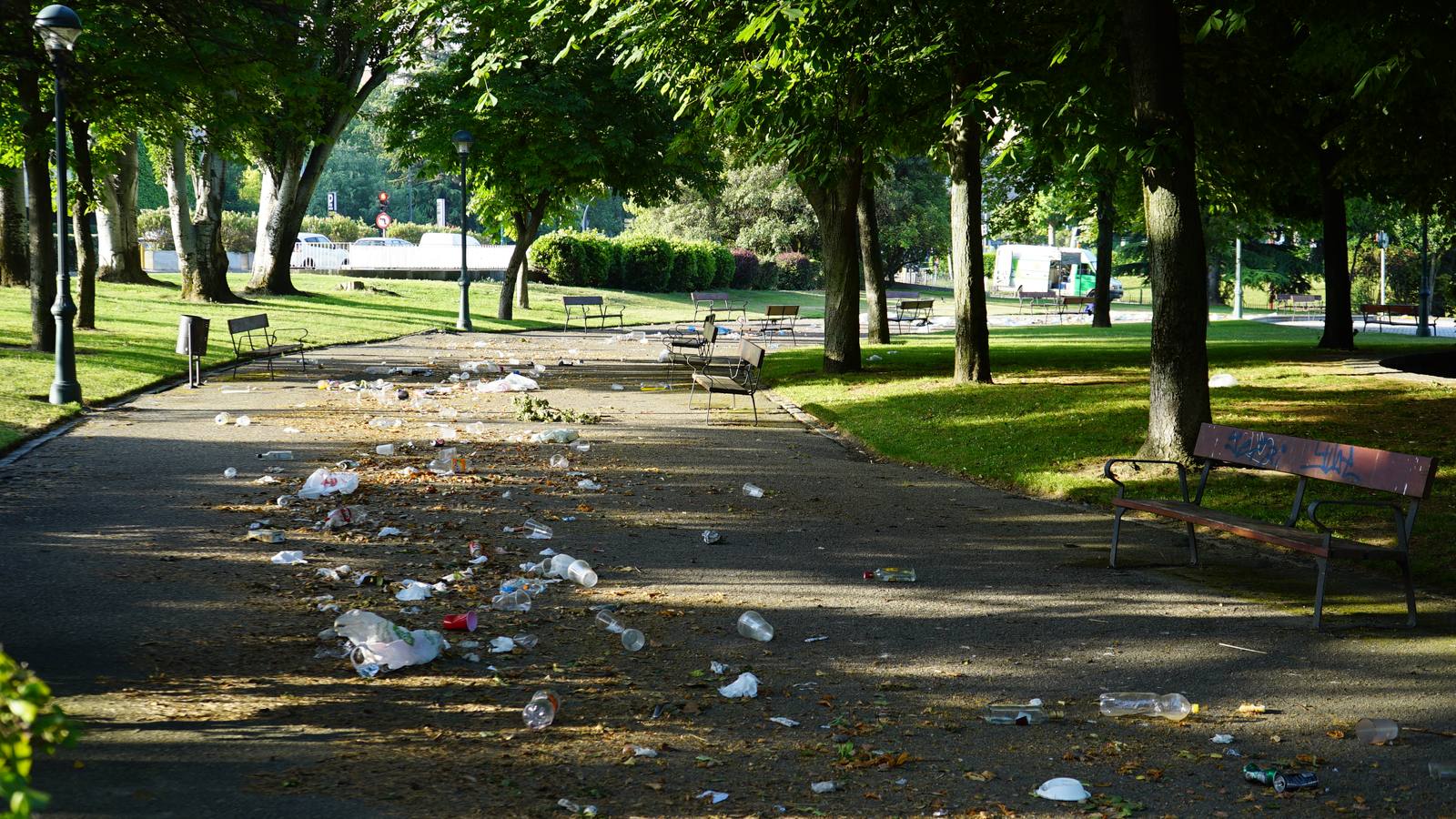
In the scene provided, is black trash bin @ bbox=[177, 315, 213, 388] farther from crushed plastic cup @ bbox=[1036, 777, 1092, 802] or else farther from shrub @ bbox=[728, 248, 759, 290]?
shrub @ bbox=[728, 248, 759, 290]

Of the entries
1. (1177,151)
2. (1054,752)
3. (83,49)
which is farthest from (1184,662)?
(83,49)

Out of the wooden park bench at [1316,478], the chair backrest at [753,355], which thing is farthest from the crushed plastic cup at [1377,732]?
the chair backrest at [753,355]

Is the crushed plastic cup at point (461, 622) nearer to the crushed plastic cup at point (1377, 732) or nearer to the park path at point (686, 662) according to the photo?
the park path at point (686, 662)

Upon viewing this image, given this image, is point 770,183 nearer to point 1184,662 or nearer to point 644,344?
point 644,344

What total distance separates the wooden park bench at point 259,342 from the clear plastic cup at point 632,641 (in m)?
13.5

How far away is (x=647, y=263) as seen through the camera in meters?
55.0

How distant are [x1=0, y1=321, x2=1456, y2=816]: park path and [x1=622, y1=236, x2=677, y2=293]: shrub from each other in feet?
143

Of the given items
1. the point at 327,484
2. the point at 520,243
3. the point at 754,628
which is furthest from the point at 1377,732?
the point at 520,243

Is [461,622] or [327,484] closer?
[461,622]

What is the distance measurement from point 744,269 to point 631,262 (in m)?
11.3

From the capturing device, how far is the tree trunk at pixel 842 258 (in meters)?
20.4

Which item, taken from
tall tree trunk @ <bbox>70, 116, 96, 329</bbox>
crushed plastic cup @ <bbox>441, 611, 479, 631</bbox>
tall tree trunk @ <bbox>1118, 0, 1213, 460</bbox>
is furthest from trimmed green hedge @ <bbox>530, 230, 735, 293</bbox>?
crushed plastic cup @ <bbox>441, 611, 479, 631</bbox>

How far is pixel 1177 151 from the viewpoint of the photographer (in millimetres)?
10953

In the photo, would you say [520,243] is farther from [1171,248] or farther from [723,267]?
[1171,248]
